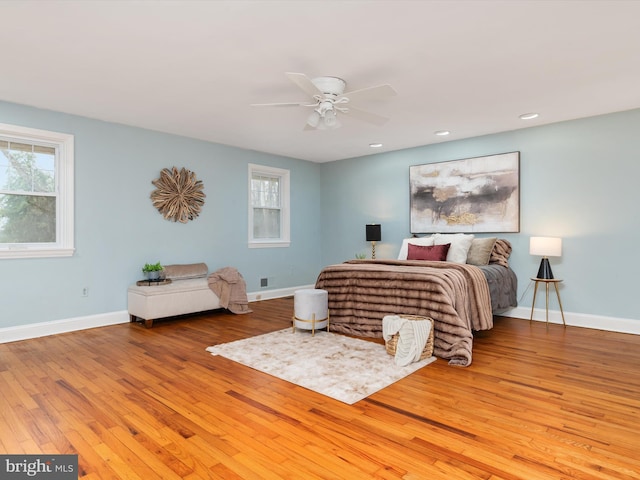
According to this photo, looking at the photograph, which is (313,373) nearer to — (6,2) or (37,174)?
(6,2)

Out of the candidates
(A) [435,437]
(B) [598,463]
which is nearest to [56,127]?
(A) [435,437]

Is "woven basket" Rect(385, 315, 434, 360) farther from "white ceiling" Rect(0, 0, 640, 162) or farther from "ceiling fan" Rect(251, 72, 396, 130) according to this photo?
"white ceiling" Rect(0, 0, 640, 162)

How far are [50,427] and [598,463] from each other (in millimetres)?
2888

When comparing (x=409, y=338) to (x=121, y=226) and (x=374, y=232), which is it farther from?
(x=121, y=226)

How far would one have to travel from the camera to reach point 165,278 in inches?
201

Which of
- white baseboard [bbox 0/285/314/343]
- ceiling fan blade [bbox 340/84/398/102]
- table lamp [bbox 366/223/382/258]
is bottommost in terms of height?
white baseboard [bbox 0/285/314/343]

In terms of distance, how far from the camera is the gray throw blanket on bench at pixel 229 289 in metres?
5.27

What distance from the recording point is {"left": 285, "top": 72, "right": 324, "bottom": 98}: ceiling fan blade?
276cm

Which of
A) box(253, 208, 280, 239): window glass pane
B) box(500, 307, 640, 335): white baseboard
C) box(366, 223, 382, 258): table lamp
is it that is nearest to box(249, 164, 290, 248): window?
box(253, 208, 280, 239): window glass pane

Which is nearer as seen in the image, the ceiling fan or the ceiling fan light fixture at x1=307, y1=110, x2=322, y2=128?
the ceiling fan

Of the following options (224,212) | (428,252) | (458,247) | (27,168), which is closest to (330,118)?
(428,252)

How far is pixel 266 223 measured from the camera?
22.2ft

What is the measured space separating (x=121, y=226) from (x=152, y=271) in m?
0.69

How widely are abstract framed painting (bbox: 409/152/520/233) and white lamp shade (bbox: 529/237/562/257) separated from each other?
52 centimetres
